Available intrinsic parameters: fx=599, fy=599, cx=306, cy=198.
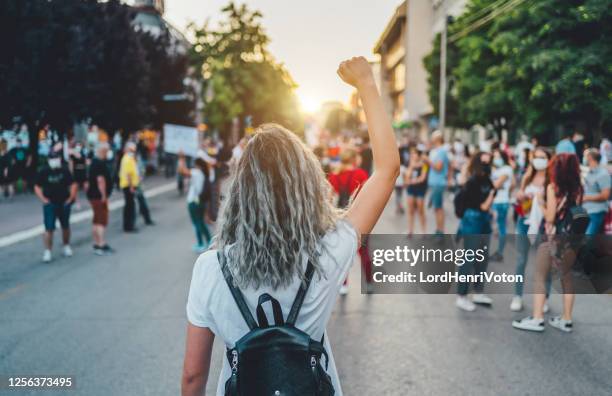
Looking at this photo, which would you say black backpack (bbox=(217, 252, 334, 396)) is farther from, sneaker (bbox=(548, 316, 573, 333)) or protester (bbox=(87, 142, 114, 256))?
protester (bbox=(87, 142, 114, 256))

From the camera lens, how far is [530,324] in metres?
5.65

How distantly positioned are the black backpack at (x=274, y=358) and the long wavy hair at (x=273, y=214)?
77 mm

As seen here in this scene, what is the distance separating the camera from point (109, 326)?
5.90 meters

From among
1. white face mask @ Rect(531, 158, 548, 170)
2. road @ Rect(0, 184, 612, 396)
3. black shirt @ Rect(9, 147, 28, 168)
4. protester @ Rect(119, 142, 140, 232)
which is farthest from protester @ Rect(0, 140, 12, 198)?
white face mask @ Rect(531, 158, 548, 170)

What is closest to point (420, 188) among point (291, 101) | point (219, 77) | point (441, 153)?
point (441, 153)

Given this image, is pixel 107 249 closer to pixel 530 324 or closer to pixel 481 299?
pixel 481 299

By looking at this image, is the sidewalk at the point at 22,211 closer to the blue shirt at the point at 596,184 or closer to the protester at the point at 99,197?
the protester at the point at 99,197

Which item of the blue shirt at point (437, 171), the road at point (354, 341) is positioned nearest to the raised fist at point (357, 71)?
the road at point (354, 341)

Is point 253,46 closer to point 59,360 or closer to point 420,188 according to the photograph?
point 420,188

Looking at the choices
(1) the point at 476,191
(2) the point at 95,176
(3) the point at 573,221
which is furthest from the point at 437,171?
(2) the point at 95,176

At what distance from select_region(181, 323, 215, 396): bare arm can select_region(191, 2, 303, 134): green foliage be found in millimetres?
46168

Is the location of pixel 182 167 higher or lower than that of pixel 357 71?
lower

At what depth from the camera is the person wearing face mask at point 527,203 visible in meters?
6.31

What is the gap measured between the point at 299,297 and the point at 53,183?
8.69 m
